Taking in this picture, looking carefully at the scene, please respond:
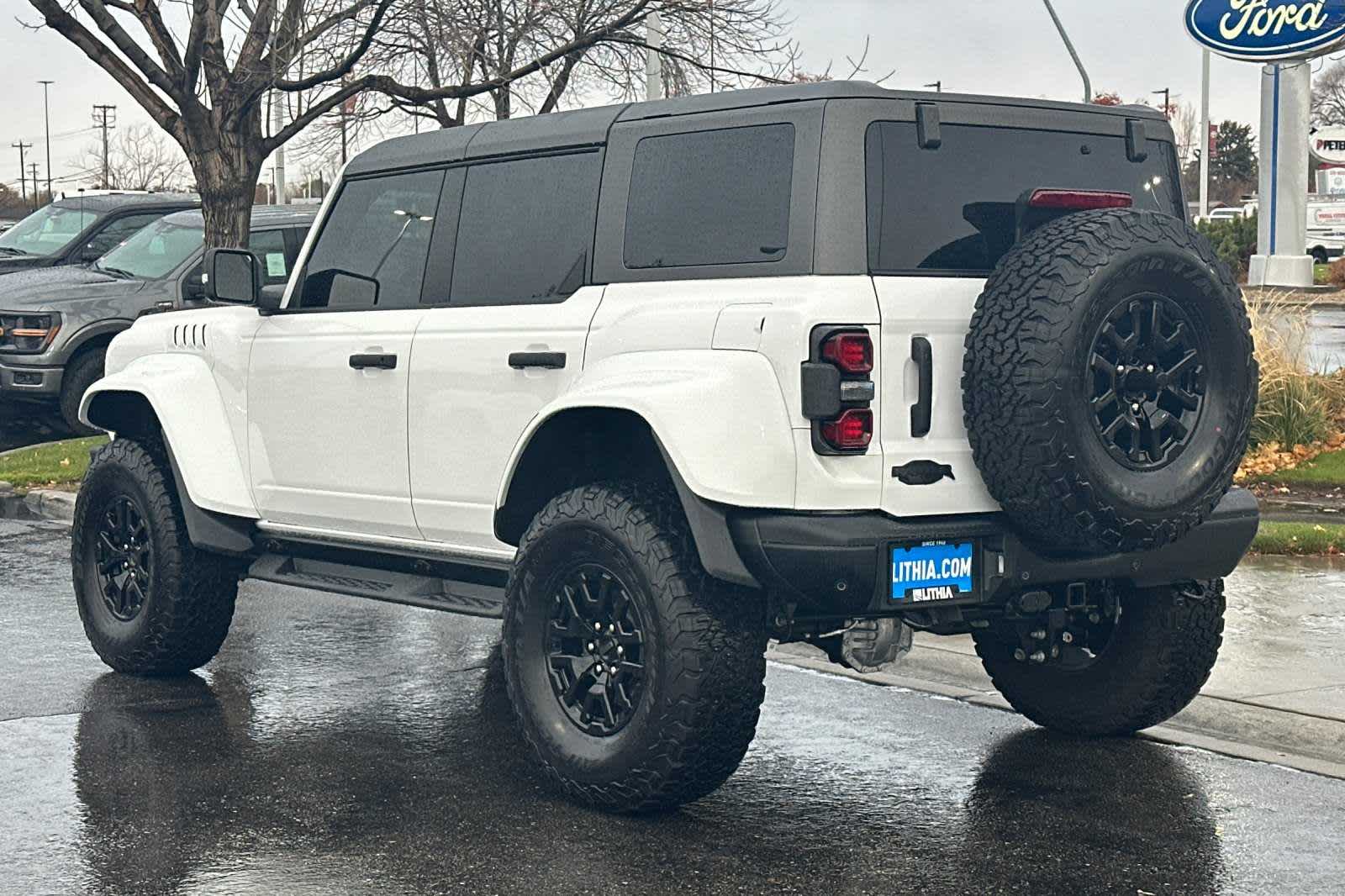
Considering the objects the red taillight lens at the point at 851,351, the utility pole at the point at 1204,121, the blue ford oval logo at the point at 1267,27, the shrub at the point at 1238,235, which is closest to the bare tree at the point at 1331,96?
the utility pole at the point at 1204,121

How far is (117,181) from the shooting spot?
86250 mm

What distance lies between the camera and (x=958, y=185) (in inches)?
227

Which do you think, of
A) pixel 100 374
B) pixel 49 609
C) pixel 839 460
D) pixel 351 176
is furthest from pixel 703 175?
pixel 100 374

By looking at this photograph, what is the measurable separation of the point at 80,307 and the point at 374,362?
35.2ft

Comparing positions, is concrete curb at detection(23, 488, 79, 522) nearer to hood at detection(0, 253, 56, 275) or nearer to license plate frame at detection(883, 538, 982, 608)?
hood at detection(0, 253, 56, 275)

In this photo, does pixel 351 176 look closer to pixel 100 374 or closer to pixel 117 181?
pixel 100 374

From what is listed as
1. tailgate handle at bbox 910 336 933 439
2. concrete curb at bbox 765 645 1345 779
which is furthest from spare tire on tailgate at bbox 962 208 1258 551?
concrete curb at bbox 765 645 1345 779

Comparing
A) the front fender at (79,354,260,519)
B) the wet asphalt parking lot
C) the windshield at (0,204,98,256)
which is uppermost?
the windshield at (0,204,98,256)

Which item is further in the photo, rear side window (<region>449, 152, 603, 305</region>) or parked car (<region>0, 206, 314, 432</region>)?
parked car (<region>0, 206, 314, 432</region>)

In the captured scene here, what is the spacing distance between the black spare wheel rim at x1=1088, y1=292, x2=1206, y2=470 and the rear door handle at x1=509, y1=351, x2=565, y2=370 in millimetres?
1693

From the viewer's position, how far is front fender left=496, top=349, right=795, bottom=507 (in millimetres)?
5363

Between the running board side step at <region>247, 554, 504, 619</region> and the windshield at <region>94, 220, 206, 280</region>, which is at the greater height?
the windshield at <region>94, 220, 206, 280</region>

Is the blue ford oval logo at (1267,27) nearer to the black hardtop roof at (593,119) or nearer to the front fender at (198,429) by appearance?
the black hardtop roof at (593,119)

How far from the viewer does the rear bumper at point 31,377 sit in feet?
54.5
